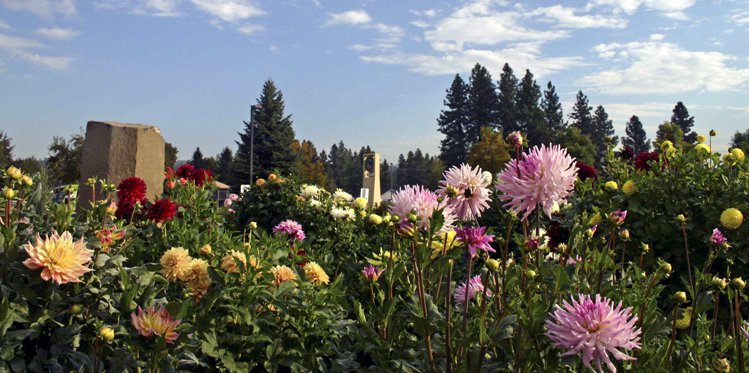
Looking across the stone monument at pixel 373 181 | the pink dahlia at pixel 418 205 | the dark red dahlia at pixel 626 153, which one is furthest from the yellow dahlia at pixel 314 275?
the stone monument at pixel 373 181

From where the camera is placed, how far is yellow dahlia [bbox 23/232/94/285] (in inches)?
74.4

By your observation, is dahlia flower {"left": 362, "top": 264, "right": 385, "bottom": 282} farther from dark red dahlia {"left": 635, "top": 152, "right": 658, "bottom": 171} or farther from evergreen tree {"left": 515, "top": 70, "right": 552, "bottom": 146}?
evergreen tree {"left": 515, "top": 70, "right": 552, "bottom": 146}

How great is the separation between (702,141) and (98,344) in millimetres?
4609

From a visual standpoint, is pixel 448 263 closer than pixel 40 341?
Yes

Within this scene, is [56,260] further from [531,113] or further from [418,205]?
[531,113]

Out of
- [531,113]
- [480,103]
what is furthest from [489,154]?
[480,103]

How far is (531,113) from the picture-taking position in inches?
2168

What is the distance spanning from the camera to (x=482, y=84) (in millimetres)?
60000

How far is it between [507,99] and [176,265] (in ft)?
191

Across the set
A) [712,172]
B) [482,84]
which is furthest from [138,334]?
[482,84]

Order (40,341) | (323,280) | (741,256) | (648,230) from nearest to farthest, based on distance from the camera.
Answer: (40,341), (323,280), (741,256), (648,230)

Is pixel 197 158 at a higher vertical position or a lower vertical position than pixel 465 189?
higher

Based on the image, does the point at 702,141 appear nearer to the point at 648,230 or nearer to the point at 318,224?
the point at 648,230

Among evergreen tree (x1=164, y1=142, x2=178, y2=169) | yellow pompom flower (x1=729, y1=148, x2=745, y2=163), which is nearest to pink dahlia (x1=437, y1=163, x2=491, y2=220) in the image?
yellow pompom flower (x1=729, y1=148, x2=745, y2=163)
